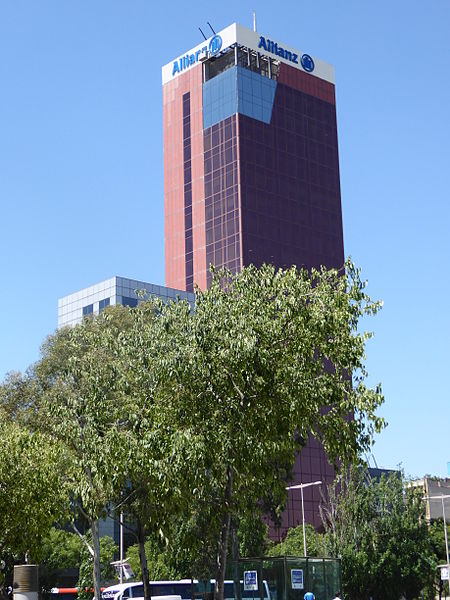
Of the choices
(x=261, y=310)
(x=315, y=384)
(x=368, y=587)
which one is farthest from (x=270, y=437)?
(x=368, y=587)

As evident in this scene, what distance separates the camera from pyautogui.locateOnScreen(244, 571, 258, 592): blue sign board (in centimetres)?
3666

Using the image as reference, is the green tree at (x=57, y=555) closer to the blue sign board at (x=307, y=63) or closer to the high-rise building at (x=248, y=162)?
the high-rise building at (x=248, y=162)

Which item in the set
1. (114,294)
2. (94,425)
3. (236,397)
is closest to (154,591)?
(94,425)

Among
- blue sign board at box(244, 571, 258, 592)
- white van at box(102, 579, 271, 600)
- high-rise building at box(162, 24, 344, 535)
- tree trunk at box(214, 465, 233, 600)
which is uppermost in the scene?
high-rise building at box(162, 24, 344, 535)

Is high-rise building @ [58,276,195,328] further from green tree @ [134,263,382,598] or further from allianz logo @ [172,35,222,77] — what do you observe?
green tree @ [134,263,382,598]

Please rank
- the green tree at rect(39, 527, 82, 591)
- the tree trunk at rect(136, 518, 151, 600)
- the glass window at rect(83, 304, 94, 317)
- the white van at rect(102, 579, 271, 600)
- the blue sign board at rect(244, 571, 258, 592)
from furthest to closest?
the glass window at rect(83, 304, 94, 317), the green tree at rect(39, 527, 82, 591), the white van at rect(102, 579, 271, 600), the tree trunk at rect(136, 518, 151, 600), the blue sign board at rect(244, 571, 258, 592)

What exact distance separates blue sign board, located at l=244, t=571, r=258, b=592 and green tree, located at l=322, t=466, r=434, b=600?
2205 cm

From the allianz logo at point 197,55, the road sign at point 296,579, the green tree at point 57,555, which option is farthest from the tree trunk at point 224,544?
the allianz logo at point 197,55

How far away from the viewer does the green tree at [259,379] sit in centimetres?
2814

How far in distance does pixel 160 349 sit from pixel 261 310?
11.6ft

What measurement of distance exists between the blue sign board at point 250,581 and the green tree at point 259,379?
745 cm

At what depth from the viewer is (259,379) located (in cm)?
2831

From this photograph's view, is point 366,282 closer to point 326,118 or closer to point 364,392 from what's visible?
point 364,392

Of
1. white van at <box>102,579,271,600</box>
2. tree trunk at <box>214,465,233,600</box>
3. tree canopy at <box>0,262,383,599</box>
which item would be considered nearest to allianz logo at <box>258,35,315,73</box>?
white van at <box>102,579,271,600</box>
